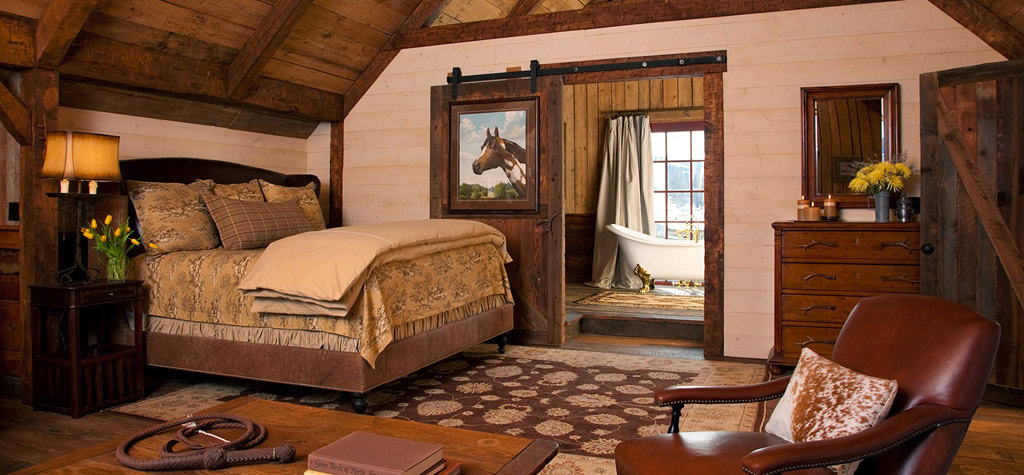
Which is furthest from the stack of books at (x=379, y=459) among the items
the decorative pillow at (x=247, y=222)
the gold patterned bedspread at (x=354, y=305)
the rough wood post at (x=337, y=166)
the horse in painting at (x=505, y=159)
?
the rough wood post at (x=337, y=166)

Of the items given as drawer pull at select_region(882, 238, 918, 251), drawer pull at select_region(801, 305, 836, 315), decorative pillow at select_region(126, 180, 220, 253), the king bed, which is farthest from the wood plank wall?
decorative pillow at select_region(126, 180, 220, 253)

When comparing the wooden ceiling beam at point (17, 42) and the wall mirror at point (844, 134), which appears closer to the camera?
the wooden ceiling beam at point (17, 42)

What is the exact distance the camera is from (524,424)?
320cm

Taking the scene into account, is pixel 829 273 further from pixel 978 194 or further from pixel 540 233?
pixel 540 233

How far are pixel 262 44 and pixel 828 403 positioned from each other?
4.00 m

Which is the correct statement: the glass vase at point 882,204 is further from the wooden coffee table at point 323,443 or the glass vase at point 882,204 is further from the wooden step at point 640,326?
the wooden coffee table at point 323,443

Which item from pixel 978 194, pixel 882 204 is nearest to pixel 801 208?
pixel 882 204

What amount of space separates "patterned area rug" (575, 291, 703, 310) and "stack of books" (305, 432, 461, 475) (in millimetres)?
4800

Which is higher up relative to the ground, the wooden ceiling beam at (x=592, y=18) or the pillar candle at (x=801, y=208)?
the wooden ceiling beam at (x=592, y=18)

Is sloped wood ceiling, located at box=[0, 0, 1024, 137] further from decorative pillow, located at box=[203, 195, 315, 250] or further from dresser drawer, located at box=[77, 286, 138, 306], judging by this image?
dresser drawer, located at box=[77, 286, 138, 306]

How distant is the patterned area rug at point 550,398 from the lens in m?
3.10

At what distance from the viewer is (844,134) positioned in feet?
14.1

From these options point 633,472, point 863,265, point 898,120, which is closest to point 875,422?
point 633,472

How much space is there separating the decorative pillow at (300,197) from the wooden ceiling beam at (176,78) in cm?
61
